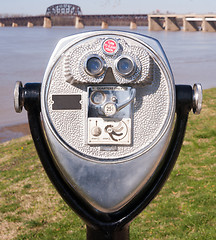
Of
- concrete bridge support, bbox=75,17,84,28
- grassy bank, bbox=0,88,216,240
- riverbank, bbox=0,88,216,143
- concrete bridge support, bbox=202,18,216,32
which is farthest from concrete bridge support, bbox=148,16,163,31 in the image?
grassy bank, bbox=0,88,216,240

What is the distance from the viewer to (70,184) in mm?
1453

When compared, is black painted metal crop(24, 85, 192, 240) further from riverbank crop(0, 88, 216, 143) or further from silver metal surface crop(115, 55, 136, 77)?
riverbank crop(0, 88, 216, 143)

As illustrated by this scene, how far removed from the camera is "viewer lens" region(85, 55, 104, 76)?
4.41 feet

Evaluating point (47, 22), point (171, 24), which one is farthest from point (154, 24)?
point (47, 22)

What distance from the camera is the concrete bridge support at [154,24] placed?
51.6 m

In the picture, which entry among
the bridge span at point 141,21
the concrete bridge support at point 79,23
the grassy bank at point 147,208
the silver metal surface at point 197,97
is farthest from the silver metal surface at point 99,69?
the concrete bridge support at point 79,23

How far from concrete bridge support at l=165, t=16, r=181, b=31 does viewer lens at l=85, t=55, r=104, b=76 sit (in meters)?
51.9

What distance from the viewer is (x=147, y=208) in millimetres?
3135

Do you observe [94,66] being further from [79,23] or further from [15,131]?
[79,23]

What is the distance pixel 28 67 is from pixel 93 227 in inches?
655

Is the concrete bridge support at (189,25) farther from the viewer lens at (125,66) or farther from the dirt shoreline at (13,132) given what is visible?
the viewer lens at (125,66)

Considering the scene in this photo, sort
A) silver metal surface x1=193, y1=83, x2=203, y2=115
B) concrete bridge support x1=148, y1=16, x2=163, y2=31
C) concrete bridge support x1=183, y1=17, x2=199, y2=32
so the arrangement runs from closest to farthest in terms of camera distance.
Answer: silver metal surface x1=193, y1=83, x2=203, y2=115, concrete bridge support x1=183, y1=17, x2=199, y2=32, concrete bridge support x1=148, y1=16, x2=163, y2=31

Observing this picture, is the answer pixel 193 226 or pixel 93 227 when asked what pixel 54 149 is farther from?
pixel 193 226

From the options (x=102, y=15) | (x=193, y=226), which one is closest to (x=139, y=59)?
(x=193, y=226)
